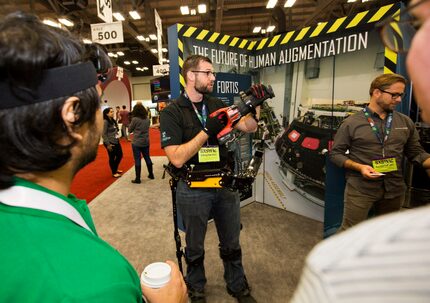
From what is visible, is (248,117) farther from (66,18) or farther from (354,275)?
(66,18)

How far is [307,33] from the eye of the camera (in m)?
3.12

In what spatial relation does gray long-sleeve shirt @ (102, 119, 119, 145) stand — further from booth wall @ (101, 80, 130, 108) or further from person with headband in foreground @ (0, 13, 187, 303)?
booth wall @ (101, 80, 130, 108)

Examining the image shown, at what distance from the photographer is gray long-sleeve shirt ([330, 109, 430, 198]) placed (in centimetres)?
229

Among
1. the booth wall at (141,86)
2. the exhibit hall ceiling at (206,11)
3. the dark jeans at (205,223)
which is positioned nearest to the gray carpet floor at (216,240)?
the dark jeans at (205,223)

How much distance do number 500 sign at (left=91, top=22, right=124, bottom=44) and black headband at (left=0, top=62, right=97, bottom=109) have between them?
5450 mm

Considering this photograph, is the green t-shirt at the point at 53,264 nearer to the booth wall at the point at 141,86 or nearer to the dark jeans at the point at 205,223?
the dark jeans at the point at 205,223

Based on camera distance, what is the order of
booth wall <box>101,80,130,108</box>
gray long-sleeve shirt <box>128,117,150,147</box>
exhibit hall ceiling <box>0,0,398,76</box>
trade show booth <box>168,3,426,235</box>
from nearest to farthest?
1. trade show booth <box>168,3,426,235</box>
2. gray long-sleeve shirt <box>128,117,150,147</box>
3. exhibit hall ceiling <box>0,0,398,76</box>
4. booth wall <box>101,80,130,108</box>

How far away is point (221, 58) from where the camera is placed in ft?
11.2

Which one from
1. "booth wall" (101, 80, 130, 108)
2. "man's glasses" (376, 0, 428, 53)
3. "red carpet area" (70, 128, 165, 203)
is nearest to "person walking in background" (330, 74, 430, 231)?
"man's glasses" (376, 0, 428, 53)

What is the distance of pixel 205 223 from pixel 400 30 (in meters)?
1.74

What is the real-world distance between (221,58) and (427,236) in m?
3.39

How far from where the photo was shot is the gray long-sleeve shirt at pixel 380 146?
2293 millimetres

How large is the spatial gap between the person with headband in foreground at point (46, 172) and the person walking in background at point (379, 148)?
7.39ft

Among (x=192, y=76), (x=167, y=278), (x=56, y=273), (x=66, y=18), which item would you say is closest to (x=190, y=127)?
(x=192, y=76)
